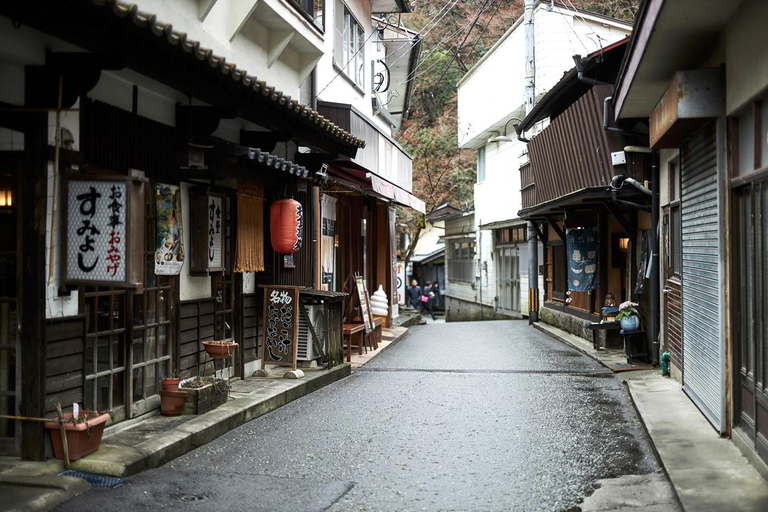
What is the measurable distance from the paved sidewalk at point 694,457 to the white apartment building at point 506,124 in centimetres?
1579

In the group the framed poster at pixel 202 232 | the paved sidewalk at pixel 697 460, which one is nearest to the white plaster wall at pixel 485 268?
the paved sidewalk at pixel 697 460

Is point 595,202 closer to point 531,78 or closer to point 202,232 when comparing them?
point 531,78

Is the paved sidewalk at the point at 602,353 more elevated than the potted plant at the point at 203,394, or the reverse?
the potted plant at the point at 203,394

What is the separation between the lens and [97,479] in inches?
283

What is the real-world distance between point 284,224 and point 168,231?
3.40m

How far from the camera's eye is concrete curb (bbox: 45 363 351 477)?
744 cm

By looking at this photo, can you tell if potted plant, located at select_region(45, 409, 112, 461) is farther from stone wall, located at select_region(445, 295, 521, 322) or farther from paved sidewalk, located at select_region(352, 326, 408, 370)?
stone wall, located at select_region(445, 295, 521, 322)

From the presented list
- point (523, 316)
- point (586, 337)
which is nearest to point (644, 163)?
point (586, 337)

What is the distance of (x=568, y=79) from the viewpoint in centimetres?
1916

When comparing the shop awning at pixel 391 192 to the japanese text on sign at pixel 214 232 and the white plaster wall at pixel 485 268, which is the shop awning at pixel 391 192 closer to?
the japanese text on sign at pixel 214 232

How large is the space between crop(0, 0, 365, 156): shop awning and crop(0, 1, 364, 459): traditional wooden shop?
20mm

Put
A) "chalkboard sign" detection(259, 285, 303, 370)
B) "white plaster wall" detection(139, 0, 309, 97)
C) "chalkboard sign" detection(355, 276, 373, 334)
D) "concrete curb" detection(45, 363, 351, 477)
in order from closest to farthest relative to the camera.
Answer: "concrete curb" detection(45, 363, 351, 477), "white plaster wall" detection(139, 0, 309, 97), "chalkboard sign" detection(259, 285, 303, 370), "chalkboard sign" detection(355, 276, 373, 334)

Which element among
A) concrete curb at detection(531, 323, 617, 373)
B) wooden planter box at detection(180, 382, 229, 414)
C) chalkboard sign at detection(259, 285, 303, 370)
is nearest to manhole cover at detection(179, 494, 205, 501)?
wooden planter box at detection(180, 382, 229, 414)

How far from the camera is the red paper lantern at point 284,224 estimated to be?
13242mm
